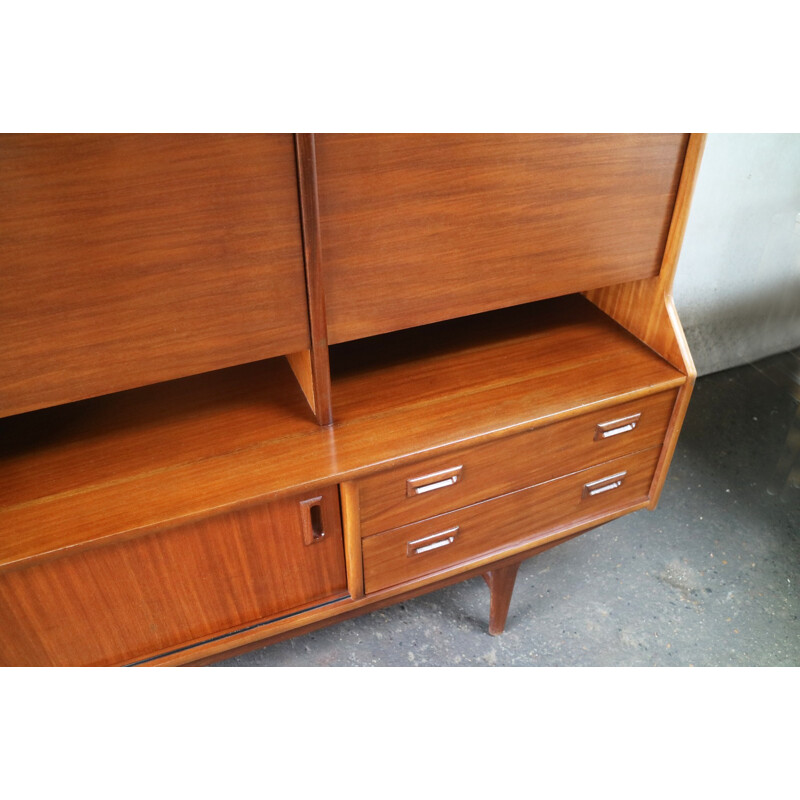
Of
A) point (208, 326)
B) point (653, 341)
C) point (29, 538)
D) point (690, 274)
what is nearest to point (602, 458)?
point (653, 341)

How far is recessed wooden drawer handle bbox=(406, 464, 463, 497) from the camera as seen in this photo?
3.52 feet

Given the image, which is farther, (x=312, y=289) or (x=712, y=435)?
(x=712, y=435)

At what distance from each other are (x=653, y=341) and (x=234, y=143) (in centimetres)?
85

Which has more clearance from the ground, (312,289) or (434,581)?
(312,289)

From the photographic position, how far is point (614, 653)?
1.53 meters

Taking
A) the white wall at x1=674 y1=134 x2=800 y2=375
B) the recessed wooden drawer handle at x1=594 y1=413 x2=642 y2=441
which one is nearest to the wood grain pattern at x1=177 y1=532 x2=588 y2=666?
the recessed wooden drawer handle at x1=594 y1=413 x2=642 y2=441

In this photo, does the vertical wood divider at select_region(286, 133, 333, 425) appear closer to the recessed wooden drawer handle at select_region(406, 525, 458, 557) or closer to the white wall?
the recessed wooden drawer handle at select_region(406, 525, 458, 557)

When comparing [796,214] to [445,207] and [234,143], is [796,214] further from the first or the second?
[234,143]

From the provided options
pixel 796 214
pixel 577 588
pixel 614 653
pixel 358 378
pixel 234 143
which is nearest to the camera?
pixel 234 143

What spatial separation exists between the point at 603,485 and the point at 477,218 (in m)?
0.61

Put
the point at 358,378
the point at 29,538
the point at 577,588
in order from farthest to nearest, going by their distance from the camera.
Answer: the point at 577,588 → the point at 358,378 → the point at 29,538

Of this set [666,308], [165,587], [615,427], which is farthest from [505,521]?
[165,587]

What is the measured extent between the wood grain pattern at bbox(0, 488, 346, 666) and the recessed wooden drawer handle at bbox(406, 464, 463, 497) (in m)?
0.13

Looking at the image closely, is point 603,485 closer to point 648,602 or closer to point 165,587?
point 648,602
